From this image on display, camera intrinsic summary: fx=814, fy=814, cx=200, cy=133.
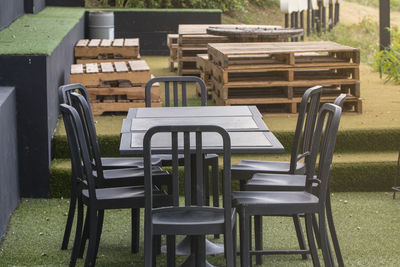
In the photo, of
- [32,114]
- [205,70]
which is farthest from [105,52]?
[32,114]

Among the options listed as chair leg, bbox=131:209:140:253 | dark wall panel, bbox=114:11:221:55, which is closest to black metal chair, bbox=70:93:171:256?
chair leg, bbox=131:209:140:253

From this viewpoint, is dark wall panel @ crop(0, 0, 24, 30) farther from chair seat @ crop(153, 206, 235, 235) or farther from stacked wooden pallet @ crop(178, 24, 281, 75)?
chair seat @ crop(153, 206, 235, 235)

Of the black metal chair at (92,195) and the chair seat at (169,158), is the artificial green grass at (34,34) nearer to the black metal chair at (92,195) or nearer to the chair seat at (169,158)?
the chair seat at (169,158)

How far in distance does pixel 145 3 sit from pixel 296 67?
404 inches

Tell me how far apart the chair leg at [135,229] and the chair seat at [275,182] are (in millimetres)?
674

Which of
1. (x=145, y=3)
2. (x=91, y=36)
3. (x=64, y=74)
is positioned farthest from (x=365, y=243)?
(x=145, y=3)

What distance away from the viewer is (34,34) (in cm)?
717

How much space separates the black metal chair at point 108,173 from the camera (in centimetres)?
450

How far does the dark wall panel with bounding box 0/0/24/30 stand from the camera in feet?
25.4

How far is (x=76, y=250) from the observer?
14.4 ft

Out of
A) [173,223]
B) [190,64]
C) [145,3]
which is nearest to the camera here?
[173,223]

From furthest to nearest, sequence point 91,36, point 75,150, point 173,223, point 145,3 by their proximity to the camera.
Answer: point 145,3 < point 91,36 < point 75,150 < point 173,223

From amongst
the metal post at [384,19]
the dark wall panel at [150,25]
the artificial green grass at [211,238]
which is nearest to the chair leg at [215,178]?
the artificial green grass at [211,238]

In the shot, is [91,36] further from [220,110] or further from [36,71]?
[220,110]
